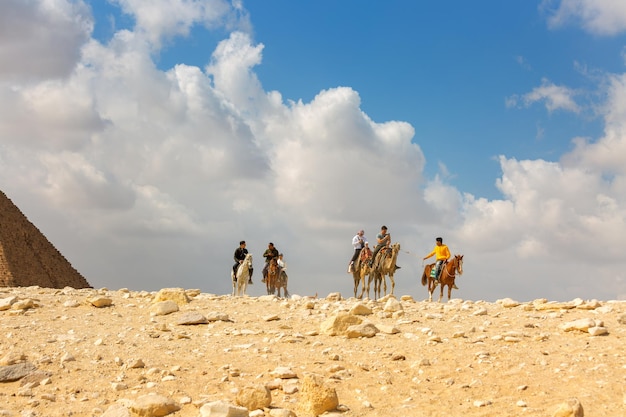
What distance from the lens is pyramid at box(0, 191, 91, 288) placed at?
40.7 m

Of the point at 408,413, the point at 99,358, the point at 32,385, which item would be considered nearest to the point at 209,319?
the point at 99,358

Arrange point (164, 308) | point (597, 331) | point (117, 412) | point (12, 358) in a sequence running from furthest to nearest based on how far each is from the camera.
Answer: point (164, 308) → point (597, 331) → point (12, 358) → point (117, 412)

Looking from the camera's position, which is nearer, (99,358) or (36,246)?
(99,358)

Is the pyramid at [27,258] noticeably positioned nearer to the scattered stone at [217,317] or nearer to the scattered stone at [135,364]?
the scattered stone at [217,317]

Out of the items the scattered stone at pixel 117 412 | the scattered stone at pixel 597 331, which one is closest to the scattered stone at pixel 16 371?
the scattered stone at pixel 117 412

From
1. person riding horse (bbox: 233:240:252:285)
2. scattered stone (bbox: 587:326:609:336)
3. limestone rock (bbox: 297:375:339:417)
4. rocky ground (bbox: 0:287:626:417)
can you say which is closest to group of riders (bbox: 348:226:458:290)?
person riding horse (bbox: 233:240:252:285)

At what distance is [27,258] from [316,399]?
41113mm

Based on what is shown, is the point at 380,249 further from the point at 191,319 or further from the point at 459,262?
the point at 191,319

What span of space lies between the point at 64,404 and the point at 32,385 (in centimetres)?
120

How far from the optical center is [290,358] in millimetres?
9930

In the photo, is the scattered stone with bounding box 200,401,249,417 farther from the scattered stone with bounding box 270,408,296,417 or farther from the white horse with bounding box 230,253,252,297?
the white horse with bounding box 230,253,252,297

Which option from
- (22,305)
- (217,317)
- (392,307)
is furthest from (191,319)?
(22,305)

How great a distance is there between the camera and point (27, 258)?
43281 millimetres

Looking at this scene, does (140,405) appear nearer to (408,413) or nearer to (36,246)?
(408,413)
